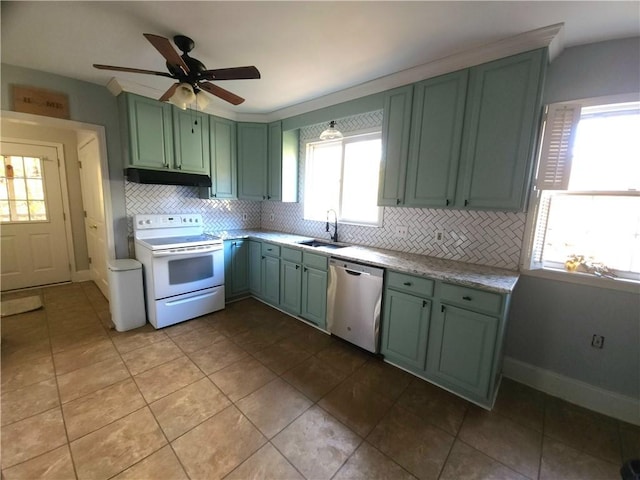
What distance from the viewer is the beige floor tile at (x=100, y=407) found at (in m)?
1.69

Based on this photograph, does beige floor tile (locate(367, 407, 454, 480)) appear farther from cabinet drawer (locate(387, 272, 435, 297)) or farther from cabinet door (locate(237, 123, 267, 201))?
cabinet door (locate(237, 123, 267, 201))

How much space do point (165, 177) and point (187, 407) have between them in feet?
7.86

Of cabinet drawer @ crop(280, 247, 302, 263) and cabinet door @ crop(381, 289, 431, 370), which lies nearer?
cabinet door @ crop(381, 289, 431, 370)

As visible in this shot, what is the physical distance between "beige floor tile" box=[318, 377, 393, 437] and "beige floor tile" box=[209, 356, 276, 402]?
55 cm

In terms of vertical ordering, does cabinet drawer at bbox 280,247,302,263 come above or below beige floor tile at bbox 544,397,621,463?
above

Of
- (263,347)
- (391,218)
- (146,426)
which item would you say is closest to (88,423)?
(146,426)

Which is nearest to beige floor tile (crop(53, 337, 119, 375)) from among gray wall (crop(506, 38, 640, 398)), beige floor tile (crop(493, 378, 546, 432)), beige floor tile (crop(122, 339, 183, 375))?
beige floor tile (crop(122, 339, 183, 375))

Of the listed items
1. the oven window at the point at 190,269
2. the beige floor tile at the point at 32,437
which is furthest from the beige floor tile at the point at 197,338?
the beige floor tile at the point at 32,437

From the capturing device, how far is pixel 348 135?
324 centimetres

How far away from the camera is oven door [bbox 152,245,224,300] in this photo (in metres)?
2.84

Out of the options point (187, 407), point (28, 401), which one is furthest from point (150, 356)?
point (187, 407)

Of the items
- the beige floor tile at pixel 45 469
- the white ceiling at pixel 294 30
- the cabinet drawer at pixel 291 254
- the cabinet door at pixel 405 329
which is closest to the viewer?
the beige floor tile at pixel 45 469

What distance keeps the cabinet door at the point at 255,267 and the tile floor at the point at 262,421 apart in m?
1.15

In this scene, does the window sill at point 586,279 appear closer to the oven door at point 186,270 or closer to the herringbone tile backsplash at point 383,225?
the herringbone tile backsplash at point 383,225
